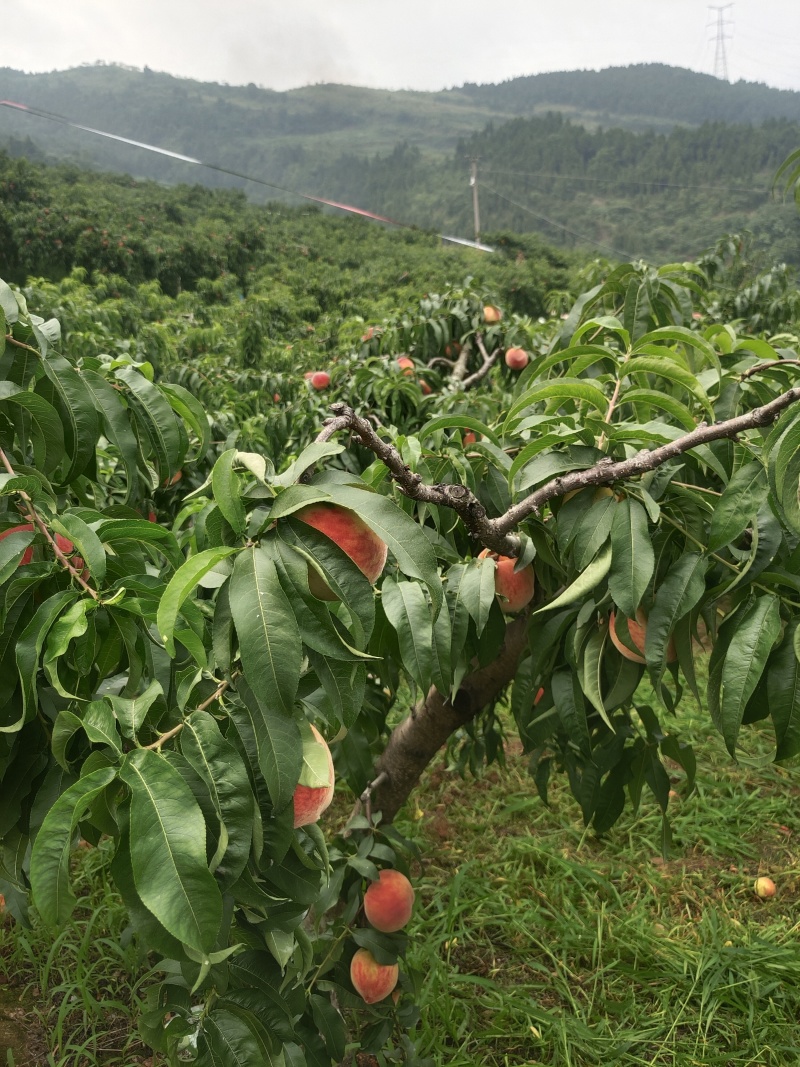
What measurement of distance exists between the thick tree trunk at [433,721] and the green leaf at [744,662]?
0.42 m

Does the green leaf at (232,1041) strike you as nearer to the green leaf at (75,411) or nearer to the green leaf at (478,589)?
the green leaf at (478,589)

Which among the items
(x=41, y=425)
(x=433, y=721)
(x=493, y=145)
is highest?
(x=493, y=145)

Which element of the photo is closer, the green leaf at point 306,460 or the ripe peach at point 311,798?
the green leaf at point 306,460

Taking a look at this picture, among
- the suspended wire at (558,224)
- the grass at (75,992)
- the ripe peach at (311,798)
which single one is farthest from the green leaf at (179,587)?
the suspended wire at (558,224)

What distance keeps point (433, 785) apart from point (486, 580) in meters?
1.91

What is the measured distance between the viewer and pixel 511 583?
997 mm

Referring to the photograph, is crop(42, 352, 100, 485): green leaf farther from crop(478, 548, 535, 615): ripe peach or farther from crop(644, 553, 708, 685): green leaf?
crop(644, 553, 708, 685): green leaf

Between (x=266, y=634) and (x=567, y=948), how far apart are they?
1738 mm

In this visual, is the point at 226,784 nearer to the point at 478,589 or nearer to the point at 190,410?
the point at 478,589

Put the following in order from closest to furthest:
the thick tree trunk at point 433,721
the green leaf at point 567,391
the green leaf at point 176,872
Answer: the green leaf at point 176,872 → the green leaf at point 567,391 → the thick tree trunk at point 433,721

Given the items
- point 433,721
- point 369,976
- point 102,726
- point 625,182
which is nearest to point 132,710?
point 102,726

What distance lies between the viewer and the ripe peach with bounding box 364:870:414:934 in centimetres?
132

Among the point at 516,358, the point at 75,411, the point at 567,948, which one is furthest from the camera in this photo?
the point at 516,358

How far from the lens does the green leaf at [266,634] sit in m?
0.47
